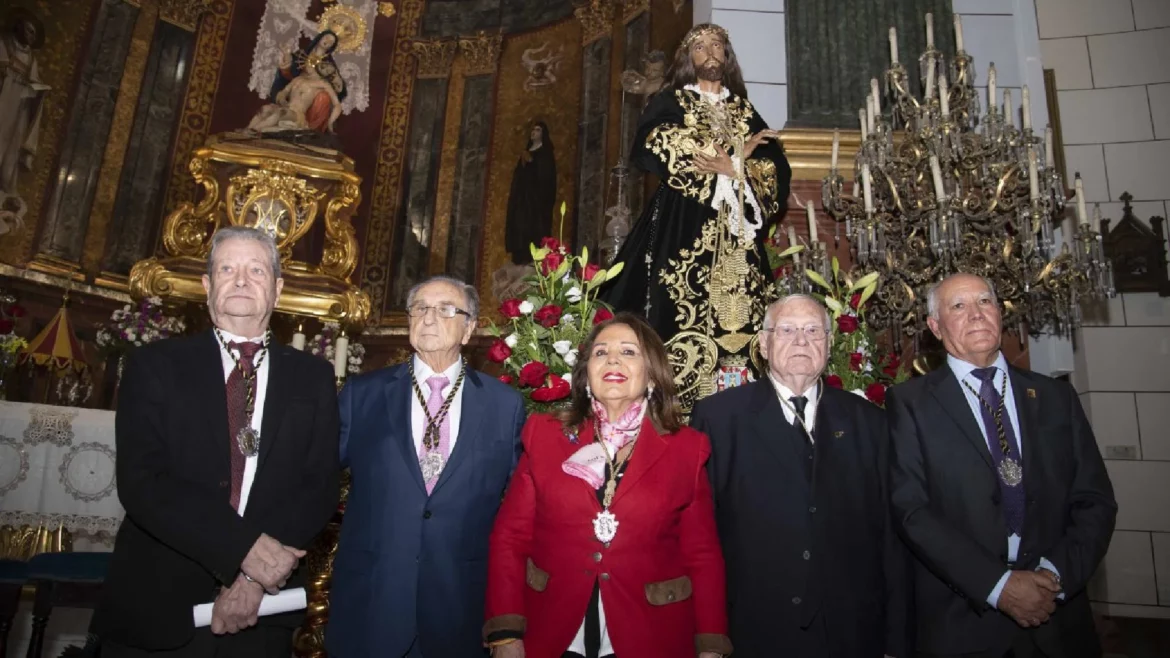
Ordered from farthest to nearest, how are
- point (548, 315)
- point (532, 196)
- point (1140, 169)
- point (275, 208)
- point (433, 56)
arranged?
1. point (433, 56)
2. point (532, 196)
3. point (275, 208)
4. point (1140, 169)
5. point (548, 315)

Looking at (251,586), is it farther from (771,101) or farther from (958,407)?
(771,101)

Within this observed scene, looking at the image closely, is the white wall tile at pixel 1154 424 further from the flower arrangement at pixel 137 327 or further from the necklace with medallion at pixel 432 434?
the flower arrangement at pixel 137 327

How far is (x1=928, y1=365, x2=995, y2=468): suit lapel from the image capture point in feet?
8.94

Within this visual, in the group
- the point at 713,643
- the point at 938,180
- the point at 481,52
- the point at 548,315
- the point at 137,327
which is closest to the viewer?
the point at 713,643

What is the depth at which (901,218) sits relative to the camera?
4.29 m

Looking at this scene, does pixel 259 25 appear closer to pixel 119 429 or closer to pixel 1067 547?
pixel 119 429

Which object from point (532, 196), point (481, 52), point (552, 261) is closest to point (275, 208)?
point (532, 196)

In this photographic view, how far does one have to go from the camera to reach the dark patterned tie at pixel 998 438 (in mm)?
2680

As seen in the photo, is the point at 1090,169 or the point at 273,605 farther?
the point at 1090,169

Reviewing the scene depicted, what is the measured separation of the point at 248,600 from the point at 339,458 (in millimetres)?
562

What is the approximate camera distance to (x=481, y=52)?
12.0 m

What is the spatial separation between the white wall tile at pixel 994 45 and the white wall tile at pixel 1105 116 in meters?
1.11

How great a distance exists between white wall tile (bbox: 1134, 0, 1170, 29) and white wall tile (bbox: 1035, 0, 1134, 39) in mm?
58

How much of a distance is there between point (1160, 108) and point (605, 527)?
22.0ft
